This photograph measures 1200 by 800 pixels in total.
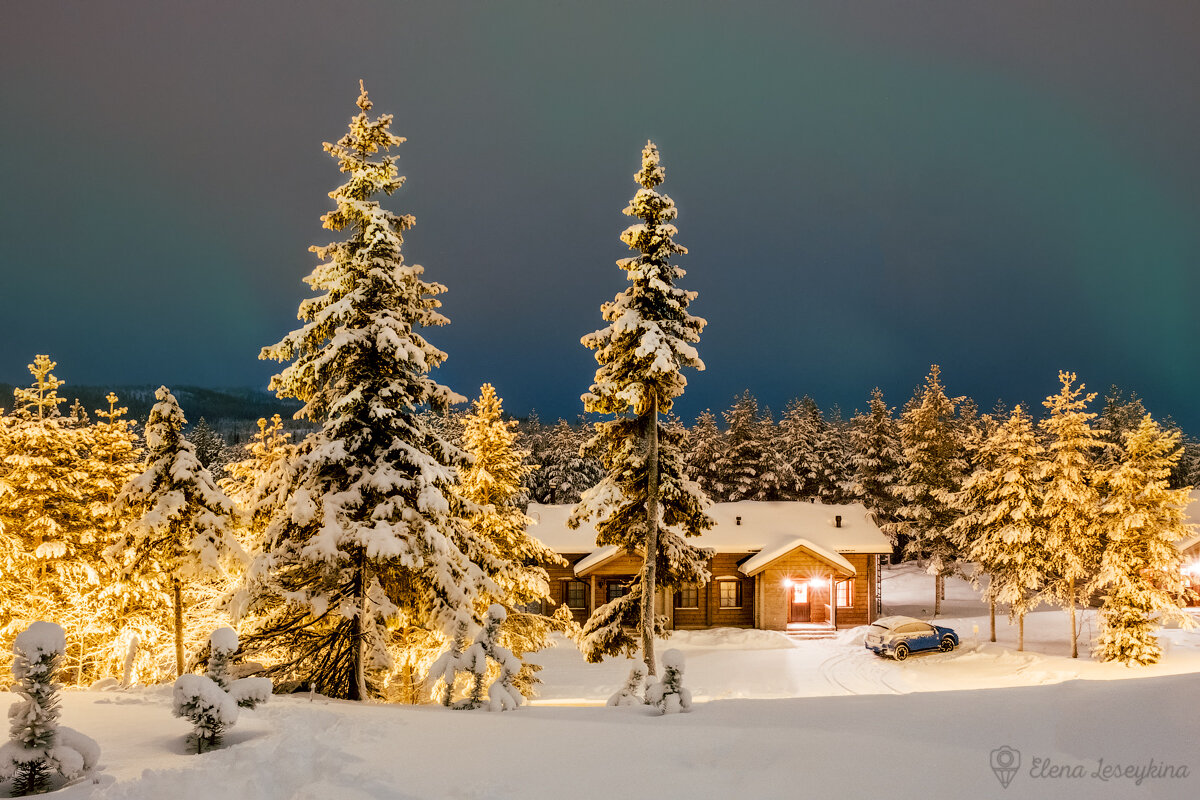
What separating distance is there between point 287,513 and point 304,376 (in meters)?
2.68

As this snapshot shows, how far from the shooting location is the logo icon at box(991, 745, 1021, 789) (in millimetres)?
6293

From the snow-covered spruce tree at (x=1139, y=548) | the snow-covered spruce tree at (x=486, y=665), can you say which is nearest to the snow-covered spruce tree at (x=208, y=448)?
the snow-covered spruce tree at (x=486, y=665)

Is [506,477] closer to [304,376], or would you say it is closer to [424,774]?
[304,376]

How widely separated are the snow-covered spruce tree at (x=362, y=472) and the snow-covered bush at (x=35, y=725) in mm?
5025

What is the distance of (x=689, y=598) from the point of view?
32469 millimetres

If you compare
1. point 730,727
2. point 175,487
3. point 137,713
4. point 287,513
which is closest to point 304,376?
point 287,513

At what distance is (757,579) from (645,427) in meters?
19.4

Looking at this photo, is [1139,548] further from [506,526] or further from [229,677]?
[229,677]

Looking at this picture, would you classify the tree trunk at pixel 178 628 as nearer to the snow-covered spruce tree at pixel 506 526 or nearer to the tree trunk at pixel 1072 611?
the snow-covered spruce tree at pixel 506 526

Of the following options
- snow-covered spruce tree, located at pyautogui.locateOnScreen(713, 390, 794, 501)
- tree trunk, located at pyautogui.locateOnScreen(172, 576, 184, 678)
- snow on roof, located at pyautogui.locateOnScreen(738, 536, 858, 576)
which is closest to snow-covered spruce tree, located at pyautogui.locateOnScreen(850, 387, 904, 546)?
snow-covered spruce tree, located at pyautogui.locateOnScreen(713, 390, 794, 501)

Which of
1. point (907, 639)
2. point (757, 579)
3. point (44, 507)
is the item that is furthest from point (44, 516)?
point (907, 639)

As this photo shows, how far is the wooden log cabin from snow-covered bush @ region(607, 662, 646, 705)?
19.3m

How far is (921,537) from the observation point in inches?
1485

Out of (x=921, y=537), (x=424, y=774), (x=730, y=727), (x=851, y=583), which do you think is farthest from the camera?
(x=921, y=537)
